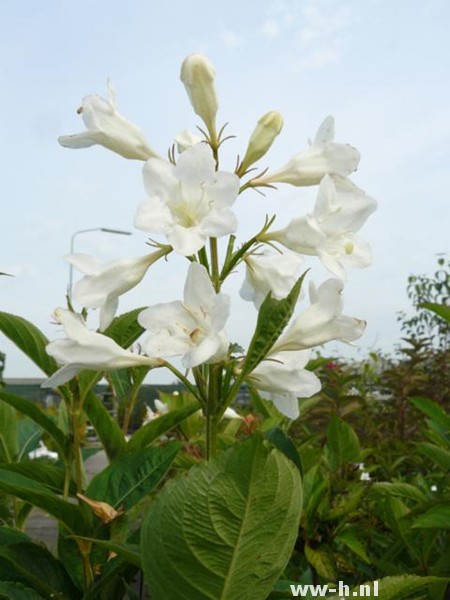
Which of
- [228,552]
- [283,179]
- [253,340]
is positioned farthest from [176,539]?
[283,179]

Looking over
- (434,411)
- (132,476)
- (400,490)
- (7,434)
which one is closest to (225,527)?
(132,476)

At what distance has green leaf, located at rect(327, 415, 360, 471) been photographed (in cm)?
201

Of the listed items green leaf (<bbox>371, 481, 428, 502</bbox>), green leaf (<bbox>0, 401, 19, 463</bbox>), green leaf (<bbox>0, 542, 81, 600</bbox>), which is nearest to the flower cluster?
green leaf (<bbox>0, 542, 81, 600</bbox>)

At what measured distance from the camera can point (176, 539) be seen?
0.92 meters

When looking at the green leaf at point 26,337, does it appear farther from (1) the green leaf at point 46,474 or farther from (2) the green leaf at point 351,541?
(2) the green leaf at point 351,541

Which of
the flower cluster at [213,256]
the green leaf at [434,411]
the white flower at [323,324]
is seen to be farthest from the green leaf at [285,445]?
the green leaf at [434,411]

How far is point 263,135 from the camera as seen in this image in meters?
1.38

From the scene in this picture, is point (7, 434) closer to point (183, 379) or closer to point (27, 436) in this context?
point (27, 436)

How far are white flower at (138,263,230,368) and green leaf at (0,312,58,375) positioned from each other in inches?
14.3

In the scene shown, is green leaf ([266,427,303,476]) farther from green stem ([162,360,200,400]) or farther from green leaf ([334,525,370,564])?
green leaf ([334,525,370,564])

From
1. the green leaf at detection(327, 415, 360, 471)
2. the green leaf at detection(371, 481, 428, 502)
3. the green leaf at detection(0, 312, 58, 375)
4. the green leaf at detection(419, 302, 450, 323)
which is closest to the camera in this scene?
the green leaf at detection(0, 312, 58, 375)

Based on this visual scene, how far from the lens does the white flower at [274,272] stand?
1319 millimetres

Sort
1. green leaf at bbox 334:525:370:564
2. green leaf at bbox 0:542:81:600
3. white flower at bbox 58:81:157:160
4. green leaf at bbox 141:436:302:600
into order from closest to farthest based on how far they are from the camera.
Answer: green leaf at bbox 141:436:302:600, green leaf at bbox 0:542:81:600, white flower at bbox 58:81:157:160, green leaf at bbox 334:525:370:564

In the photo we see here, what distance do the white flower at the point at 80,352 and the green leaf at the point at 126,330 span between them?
0.84 feet
